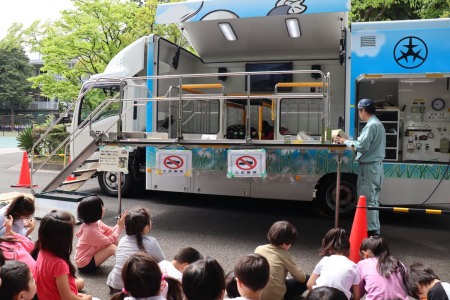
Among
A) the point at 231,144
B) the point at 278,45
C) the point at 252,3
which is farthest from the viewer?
the point at 278,45

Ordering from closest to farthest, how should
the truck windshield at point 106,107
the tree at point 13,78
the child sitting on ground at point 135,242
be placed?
the child sitting on ground at point 135,242 → the truck windshield at point 106,107 → the tree at point 13,78

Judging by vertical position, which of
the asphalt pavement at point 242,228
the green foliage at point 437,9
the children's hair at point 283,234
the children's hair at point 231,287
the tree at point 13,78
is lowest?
the asphalt pavement at point 242,228

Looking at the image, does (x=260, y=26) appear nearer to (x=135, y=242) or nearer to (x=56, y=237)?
(x=135, y=242)

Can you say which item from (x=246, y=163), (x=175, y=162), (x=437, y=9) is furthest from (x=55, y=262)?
(x=437, y=9)

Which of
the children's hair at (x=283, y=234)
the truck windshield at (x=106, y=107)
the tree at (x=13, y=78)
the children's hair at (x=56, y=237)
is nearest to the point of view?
the children's hair at (x=56, y=237)

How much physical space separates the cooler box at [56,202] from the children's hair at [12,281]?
13.9 feet

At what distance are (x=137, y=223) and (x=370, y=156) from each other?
3392 mm

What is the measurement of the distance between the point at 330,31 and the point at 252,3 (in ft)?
6.05

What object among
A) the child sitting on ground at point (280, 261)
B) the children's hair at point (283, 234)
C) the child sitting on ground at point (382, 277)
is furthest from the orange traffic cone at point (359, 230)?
the children's hair at point (283, 234)

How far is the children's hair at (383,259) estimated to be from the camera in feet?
11.1

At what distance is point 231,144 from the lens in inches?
241

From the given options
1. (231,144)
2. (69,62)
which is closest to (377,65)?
(231,144)

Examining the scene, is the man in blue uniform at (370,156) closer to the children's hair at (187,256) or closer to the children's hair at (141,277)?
the children's hair at (187,256)

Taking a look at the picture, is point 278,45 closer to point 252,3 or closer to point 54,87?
point 252,3
